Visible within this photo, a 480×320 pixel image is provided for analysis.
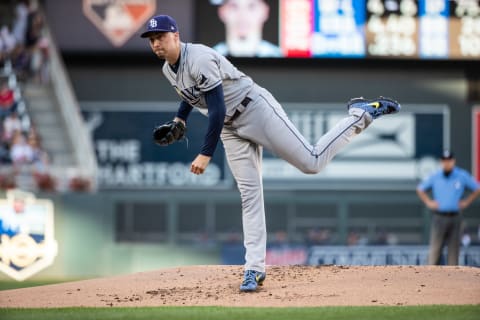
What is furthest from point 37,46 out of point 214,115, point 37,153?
point 214,115

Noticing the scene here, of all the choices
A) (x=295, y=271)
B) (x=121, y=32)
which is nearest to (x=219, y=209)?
(x=121, y=32)

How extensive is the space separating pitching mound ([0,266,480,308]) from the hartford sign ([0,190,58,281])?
4.57m

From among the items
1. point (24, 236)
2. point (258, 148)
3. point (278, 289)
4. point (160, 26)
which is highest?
point (160, 26)

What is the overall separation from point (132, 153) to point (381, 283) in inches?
434

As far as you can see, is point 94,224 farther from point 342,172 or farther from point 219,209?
point 342,172

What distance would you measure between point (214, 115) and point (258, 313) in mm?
1207

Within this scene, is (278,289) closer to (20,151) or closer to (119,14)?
(20,151)

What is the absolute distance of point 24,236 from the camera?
1216 cm

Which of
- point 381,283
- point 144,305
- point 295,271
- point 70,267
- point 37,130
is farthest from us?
point 37,130

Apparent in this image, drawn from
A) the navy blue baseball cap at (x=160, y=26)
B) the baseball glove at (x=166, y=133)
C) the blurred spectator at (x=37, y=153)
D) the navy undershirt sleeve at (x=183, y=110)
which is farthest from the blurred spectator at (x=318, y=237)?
the navy blue baseball cap at (x=160, y=26)

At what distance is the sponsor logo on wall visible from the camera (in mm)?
17016

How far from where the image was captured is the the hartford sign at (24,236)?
12.1m

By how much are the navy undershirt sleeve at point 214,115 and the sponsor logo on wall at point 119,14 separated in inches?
435

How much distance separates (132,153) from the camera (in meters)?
17.6
